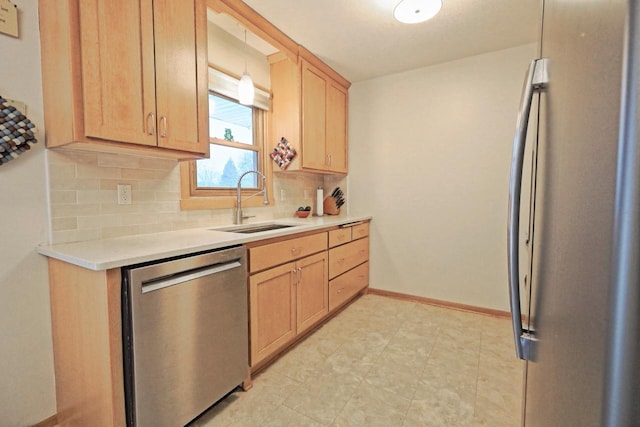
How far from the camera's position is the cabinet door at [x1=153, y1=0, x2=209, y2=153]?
1.54 metres

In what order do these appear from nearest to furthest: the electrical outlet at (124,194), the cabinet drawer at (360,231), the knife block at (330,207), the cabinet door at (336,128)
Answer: the electrical outlet at (124,194) < the cabinet drawer at (360,231) < the cabinet door at (336,128) < the knife block at (330,207)

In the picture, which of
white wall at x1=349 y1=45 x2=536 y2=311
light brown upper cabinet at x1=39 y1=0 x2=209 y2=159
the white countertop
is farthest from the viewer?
white wall at x1=349 y1=45 x2=536 y2=311

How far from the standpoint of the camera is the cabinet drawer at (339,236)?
2588 millimetres

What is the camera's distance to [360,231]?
315cm

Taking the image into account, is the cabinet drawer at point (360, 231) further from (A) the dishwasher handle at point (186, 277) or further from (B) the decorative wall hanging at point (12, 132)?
(B) the decorative wall hanging at point (12, 132)

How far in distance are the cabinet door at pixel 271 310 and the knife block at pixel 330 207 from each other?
145 cm

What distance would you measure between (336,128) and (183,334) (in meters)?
2.55

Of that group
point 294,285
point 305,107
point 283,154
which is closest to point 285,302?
point 294,285

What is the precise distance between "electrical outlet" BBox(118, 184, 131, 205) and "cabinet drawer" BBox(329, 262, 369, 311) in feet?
5.32

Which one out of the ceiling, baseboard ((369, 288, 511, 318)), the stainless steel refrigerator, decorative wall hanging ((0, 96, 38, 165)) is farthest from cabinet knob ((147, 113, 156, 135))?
baseboard ((369, 288, 511, 318))

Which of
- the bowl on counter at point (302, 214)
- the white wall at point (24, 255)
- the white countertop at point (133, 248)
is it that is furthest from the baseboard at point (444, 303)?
the white wall at point (24, 255)

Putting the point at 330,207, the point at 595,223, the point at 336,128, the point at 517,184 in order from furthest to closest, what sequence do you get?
1. the point at 330,207
2. the point at 336,128
3. the point at 517,184
4. the point at 595,223

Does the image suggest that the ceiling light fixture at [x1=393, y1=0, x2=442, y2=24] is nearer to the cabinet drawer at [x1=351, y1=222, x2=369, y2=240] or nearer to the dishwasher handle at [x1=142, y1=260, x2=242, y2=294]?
the cabinet drawer at [x1=351, y1=222, x2=369, y2=240]

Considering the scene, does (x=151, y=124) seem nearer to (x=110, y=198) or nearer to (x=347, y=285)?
(x=110, y=198)
